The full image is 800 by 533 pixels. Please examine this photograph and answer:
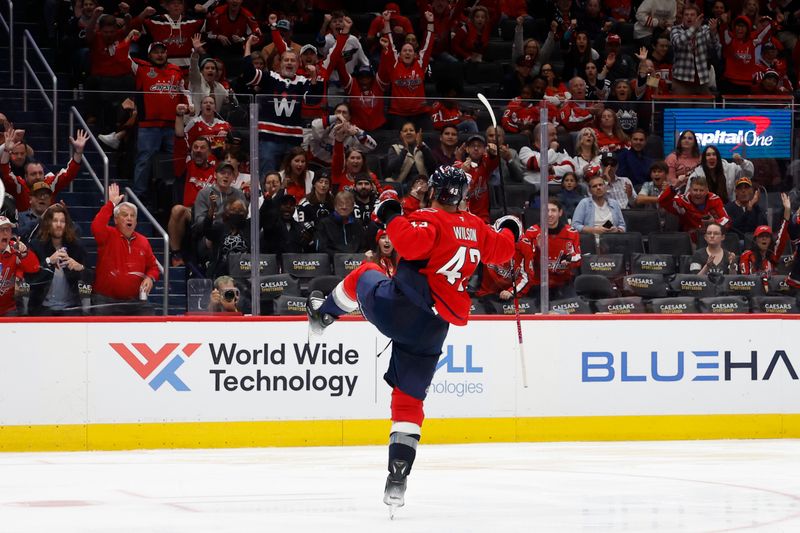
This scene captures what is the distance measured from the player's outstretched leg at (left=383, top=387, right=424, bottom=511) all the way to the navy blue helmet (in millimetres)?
920

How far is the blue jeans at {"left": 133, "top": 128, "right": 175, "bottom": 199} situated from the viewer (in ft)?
29.8

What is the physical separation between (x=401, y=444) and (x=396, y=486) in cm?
22

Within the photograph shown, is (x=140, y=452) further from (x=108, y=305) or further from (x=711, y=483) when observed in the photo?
(x=711, y=483)

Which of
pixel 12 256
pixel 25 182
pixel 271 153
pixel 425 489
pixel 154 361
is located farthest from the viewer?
pixel 271 153

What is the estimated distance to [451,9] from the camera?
46.3 ft

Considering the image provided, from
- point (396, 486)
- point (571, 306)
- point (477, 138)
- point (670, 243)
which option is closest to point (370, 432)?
point (571, 306)

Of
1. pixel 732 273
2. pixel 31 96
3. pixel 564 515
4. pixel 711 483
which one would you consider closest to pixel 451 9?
pixel 732 273

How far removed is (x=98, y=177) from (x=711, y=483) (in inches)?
179

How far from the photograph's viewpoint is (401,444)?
5.99 m

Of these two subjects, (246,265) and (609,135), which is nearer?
(246,265)

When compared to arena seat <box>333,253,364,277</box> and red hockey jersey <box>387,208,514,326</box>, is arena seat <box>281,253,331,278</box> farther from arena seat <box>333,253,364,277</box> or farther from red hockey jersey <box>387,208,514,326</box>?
red hockey jersey <box>387,208,514,326</box>

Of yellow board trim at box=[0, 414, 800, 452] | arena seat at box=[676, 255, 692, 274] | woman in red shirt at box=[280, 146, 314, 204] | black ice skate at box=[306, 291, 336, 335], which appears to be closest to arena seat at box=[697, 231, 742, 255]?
arena seat at box=[676, 255, 692, 274]

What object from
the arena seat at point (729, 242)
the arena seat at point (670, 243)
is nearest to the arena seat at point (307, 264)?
the arena seat at point (670, 243)

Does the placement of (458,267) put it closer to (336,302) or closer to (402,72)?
(336,302)
